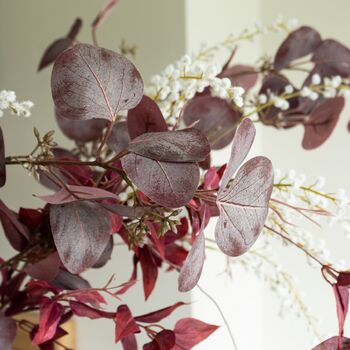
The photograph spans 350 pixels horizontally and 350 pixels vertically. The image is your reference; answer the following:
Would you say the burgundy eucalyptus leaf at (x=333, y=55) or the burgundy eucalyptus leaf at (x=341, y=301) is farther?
the burgundy eucalyptus leaf at (x=333, y=55)

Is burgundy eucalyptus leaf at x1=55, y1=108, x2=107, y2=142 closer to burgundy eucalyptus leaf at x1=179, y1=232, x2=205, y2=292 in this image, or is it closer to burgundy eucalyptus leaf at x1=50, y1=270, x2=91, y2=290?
burgundy eucalyptus leaf at x1=50, y1=270, x2=91, y2=290

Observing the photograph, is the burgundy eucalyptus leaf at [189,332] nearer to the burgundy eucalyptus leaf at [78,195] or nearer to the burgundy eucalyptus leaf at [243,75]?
the burgundy eucalyptus leaf at [78,195]

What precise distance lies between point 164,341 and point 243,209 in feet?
0.40

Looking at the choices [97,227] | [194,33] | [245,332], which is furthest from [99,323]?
[97,227]

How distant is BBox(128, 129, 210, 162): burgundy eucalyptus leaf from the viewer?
283mm

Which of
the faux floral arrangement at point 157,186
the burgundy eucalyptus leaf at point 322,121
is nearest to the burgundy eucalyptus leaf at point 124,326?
the faux floral arrangement at point 157,186

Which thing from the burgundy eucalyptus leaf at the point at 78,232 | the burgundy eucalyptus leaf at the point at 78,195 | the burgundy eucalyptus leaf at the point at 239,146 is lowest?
the burgundy eucalyptus leaf at the point at 78,232

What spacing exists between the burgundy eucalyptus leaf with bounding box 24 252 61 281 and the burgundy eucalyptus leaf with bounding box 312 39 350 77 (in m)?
0.28

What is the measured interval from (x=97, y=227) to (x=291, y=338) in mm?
576

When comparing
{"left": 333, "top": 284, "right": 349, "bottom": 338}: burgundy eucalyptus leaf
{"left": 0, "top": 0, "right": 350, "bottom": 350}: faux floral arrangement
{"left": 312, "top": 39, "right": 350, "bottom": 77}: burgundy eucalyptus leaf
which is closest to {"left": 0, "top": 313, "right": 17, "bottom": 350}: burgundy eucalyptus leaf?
{"left": 0, "top": 0, "right": 350, "bottom": 350}: faux floral arrangement

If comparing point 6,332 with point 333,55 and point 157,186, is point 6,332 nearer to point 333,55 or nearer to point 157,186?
point 157,186

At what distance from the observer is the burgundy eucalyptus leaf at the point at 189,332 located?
1.32 feet

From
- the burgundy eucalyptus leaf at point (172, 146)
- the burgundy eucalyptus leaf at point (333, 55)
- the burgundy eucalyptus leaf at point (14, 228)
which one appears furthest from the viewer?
the burgundy eucalyptus leaf at point (333, 55)

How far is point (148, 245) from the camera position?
1.41 feet
